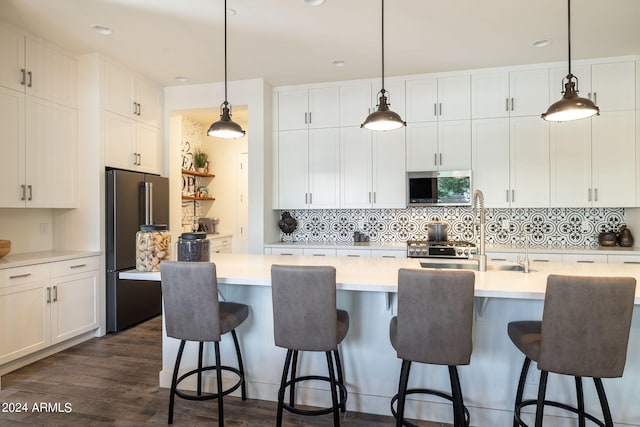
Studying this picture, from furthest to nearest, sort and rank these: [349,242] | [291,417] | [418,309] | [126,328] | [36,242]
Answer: [349,242], [126,328], [36,242], [291,417], [418,309]

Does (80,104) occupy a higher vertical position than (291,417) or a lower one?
higher

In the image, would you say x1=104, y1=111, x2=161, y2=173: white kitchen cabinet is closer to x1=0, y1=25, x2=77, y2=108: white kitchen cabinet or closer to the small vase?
x1=0, y1=25, x2=77, y2=108: white kitchen cabinet

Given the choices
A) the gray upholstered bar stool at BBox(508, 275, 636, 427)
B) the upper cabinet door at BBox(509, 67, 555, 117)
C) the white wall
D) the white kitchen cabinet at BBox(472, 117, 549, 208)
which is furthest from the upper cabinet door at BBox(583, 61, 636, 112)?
the white wall

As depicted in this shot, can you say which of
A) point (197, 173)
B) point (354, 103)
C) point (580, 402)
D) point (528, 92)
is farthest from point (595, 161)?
point (197, 173)

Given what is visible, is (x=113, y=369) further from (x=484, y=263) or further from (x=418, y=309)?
(x=484, y=263)

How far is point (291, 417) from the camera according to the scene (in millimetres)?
2229

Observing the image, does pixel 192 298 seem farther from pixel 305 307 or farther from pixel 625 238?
pixel 625 238

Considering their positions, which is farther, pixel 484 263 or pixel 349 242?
pixel 349 242

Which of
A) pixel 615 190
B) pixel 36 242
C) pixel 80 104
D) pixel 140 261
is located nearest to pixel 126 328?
pixel 36 242

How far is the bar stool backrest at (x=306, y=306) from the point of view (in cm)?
182

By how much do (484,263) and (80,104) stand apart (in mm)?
4030

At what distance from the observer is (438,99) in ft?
13.5

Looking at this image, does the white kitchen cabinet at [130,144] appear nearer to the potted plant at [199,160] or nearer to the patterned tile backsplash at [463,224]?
the potted plant at [199,160]

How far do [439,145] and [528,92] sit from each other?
3.48 ft
